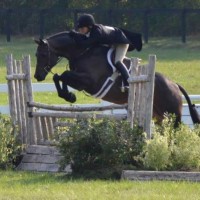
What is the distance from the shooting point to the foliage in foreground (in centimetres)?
1084

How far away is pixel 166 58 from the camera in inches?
1396

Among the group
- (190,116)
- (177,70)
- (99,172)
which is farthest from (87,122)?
(177,70)

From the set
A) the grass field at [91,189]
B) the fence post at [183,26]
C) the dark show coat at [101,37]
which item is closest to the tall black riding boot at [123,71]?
the dark show coat at [101,37]

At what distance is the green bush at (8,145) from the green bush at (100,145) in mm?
1121

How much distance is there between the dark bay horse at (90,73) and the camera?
1323cm

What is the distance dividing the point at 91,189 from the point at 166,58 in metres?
25.9

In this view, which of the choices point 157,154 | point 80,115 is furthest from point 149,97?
point 80,115

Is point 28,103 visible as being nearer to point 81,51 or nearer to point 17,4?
point 81,51

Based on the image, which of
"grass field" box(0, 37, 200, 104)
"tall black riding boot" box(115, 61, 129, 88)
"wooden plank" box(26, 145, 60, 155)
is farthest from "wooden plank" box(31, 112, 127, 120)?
"grass field" box(0, 37, 200, 104)

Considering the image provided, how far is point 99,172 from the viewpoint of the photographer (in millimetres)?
10938

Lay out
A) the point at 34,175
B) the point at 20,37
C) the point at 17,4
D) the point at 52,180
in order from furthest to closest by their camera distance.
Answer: the point at 17,4 < the point at 20,37 < the point at 34,175 < the point at 52,180

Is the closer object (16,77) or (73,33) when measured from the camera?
(16,77)

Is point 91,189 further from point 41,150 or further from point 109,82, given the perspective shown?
point 109,82

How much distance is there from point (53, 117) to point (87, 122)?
169 cm
